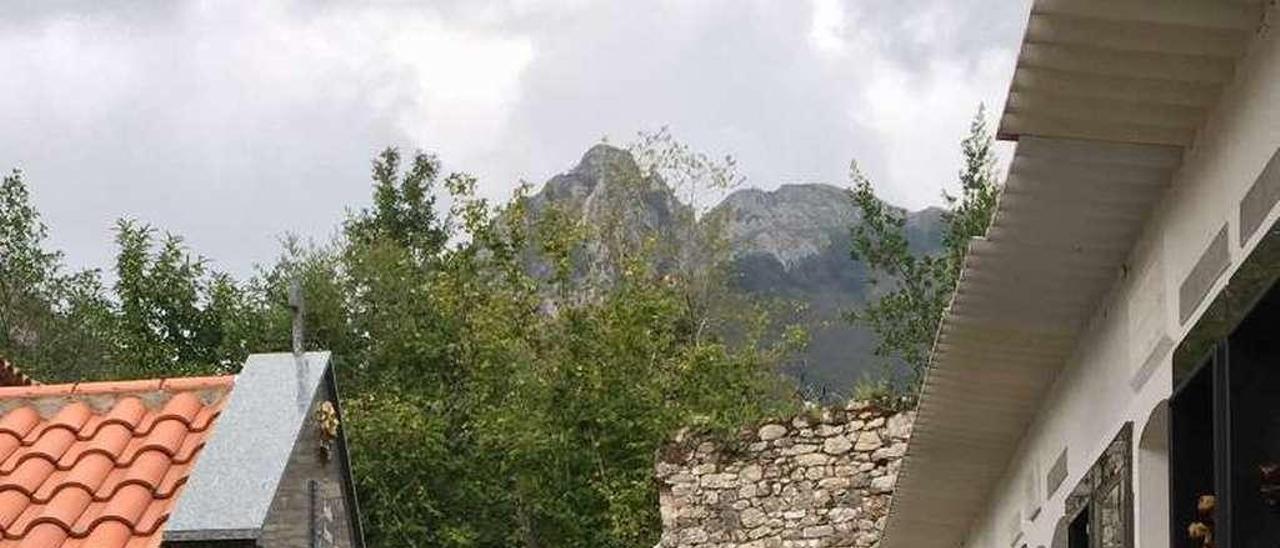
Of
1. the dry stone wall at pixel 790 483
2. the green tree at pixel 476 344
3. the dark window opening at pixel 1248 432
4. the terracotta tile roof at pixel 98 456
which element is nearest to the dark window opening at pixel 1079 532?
the dark window opening at pixel 1248 432

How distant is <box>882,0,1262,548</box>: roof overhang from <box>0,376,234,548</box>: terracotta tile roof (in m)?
3.68

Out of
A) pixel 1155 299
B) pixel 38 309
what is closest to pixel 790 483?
pixel 1155 299

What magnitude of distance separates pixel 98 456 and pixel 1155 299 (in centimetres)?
582

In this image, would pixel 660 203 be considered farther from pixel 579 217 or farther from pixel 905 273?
pixel 905 273

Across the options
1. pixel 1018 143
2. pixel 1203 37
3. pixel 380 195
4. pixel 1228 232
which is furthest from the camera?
pixel 380 195

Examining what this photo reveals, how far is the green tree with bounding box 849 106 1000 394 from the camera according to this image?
3644 centimetres

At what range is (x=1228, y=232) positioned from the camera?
525 centimetres

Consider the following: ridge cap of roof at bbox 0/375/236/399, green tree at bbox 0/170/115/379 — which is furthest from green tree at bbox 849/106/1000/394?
ridge cap of roof at bbox 0/375/236/399

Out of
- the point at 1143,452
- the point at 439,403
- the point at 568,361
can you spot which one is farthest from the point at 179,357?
the point at 1143,452

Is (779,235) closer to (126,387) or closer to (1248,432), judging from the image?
(126,387)

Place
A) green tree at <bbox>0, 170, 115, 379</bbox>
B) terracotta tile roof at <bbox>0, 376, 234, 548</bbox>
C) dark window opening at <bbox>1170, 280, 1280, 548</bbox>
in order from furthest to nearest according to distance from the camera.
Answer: green tree at <bbox>0, 170, 115, 379</bbox> → terracotta tile roof at <bbox>0, 376, 234, 548</bbox> → dark window opening at <bbox>1170, 280, 1280, 548</bbox>

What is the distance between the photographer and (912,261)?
37.5 meters

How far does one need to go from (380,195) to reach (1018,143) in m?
41.1

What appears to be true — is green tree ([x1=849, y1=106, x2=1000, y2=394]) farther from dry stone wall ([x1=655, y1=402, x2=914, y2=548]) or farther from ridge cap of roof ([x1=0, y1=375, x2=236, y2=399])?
ridge cap of roof ([x1=0, y1=375, x2=236, y2=399])
